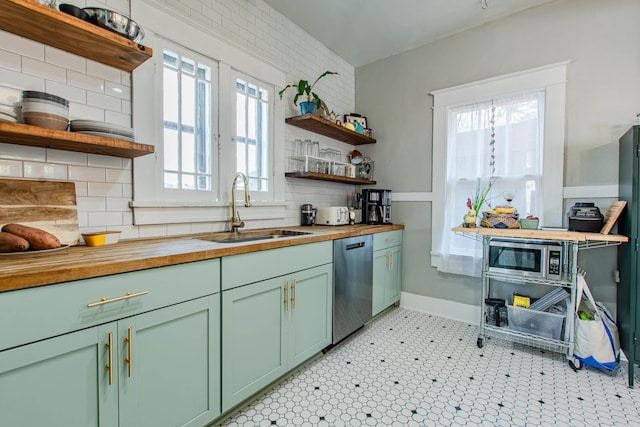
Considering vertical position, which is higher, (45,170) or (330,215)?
(45,170)

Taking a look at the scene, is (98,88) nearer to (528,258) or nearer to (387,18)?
(387,18)

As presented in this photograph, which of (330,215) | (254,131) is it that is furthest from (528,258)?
(254,131)

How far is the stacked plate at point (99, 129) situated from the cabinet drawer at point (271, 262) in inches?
32.5

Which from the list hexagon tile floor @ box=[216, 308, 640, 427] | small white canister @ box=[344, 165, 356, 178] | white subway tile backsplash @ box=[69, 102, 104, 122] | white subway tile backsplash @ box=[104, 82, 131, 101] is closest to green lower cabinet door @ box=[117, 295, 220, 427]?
hexagon tile floor @ box=[216, 308, 640, 427]

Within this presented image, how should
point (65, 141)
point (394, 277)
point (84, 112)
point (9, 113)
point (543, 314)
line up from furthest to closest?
point (394, 277) → point (543, 314) → point (84, 112) → point (65, 141) → point (9, 113)

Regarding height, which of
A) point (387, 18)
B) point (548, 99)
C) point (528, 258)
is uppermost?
point (387, 18)

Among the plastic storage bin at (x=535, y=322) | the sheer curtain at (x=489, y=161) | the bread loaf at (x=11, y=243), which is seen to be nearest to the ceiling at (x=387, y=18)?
the sheer curtain at (x=489, y=161)

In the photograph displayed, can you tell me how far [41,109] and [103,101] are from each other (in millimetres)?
399

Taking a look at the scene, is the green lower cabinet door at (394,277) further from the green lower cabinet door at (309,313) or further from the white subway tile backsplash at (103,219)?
the white subway tile backsplash at (103,219)

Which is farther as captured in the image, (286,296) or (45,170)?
(286,296)

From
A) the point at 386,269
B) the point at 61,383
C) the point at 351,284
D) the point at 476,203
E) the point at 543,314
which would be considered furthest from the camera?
the point at 386,269

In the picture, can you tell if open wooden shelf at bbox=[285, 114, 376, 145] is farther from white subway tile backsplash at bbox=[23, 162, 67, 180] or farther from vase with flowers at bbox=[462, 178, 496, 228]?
white subway tile backsplash at bbox=[23, 162, 67, 180]

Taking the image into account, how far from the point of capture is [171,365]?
4.29ft

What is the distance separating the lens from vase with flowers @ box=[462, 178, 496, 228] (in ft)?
8.48
